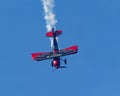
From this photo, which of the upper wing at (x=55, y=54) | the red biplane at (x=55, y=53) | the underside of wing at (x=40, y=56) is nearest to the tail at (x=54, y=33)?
the red biplane at (x=55, y=53)

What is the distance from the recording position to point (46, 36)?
6594 inches

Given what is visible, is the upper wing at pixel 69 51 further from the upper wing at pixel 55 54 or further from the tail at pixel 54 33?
the tail at pixel 54 33

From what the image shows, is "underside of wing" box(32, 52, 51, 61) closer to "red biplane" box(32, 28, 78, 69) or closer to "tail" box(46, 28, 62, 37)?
"red biplane" box(32, 28, 78, 69)

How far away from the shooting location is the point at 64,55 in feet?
539

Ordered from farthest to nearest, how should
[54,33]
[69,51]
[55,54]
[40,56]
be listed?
[54,33] → [40,56] → [69,51] → [55,54]

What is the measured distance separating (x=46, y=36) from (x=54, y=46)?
3.19 meters

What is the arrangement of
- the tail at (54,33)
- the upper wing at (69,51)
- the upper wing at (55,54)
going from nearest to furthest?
1. the upper wing at (55,54)
2. the upper wing at (69,51)
3. the tail at (54,33)

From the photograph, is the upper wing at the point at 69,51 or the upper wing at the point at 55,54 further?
the upper wing at the point at 69,51

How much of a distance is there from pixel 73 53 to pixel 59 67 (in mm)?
4779

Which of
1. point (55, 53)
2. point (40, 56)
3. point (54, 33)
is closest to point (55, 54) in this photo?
point (55, 53)

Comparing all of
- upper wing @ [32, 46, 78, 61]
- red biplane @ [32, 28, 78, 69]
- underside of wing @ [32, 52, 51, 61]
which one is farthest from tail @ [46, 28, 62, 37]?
underside of wing @ [32, 52, 51, 61]

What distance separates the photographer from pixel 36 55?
16825 cm

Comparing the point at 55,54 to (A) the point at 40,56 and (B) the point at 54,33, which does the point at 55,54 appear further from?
(B) the point at 54,33

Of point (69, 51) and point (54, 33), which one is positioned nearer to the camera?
point (69, 51)
